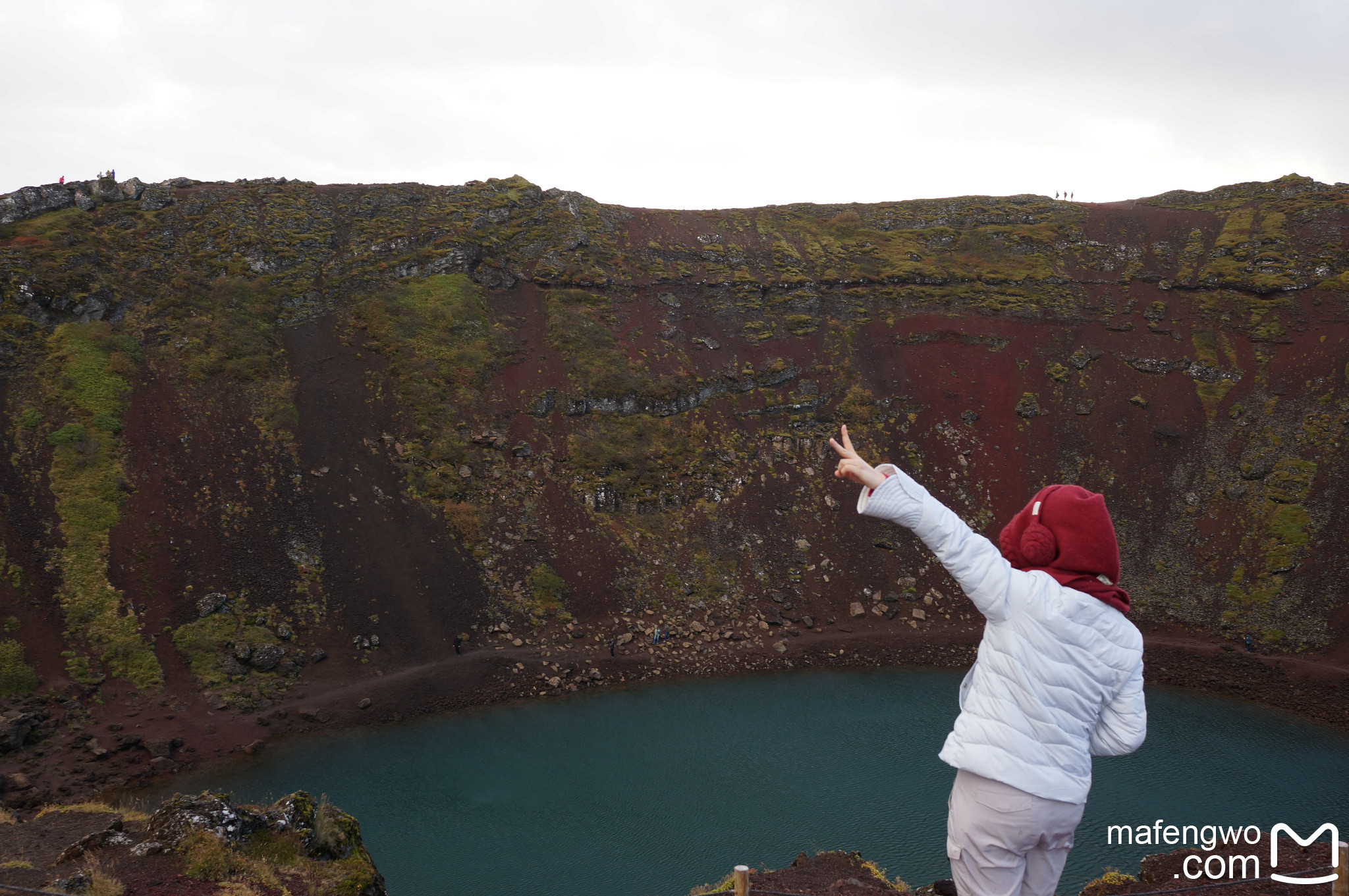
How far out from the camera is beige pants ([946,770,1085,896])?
3.97 meters

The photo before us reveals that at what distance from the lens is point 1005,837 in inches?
158

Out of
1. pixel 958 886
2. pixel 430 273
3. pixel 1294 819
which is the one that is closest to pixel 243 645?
pixel 430 273

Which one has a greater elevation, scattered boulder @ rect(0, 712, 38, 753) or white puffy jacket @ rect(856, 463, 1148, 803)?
white puffy jacket @ rect(856, 463, 1148, 803)

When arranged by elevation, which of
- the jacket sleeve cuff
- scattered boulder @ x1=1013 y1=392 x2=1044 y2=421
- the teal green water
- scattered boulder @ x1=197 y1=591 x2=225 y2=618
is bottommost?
the teal green water

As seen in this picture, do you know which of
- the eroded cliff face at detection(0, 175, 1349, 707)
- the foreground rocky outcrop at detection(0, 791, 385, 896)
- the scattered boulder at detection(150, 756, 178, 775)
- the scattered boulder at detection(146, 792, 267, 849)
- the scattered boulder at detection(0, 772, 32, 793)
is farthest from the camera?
the eroded cliff face at detection(0, 175, 1349, 707)

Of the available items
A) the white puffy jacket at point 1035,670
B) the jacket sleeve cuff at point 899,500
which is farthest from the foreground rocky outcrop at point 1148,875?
the jacket sleeve cuff at point 899,500

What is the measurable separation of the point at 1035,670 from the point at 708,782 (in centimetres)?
1765

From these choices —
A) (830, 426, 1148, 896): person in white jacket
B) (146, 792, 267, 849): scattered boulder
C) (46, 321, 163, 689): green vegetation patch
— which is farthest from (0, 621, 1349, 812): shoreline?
(830, 426, 1148, 896): person in white jacket

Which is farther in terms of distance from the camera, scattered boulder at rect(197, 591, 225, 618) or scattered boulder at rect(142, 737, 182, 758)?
scattered boulder at rect(197, 591, 225, 618)

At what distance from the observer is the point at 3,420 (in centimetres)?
2645

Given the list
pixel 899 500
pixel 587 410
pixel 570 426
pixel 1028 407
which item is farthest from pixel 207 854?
pixel 1028 407

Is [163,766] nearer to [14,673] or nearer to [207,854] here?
[14,673]

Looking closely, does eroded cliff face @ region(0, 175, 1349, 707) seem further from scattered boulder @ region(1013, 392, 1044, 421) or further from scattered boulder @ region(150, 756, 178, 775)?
scattered boulder @ region(150, 756, 178, 775)

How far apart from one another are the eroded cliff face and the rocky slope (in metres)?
0.14
